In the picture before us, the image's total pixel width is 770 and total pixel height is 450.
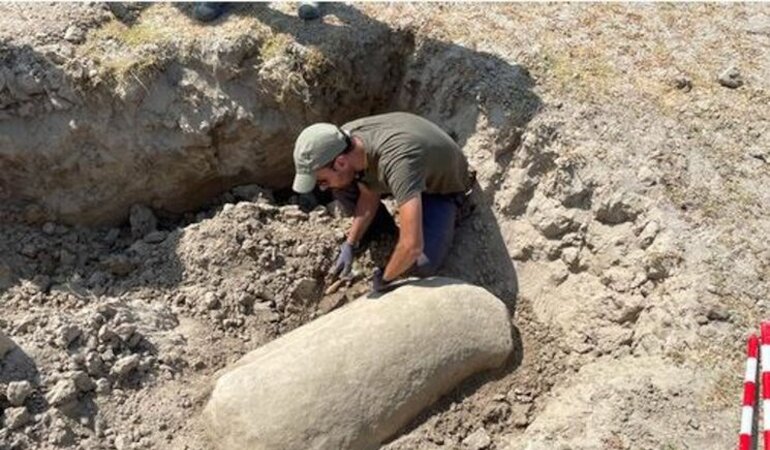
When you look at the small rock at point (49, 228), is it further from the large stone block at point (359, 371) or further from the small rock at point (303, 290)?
the large stone block at point (359, 371)

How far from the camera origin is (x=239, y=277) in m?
5.46

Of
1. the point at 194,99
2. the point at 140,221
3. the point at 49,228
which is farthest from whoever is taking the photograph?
the point at 140,221

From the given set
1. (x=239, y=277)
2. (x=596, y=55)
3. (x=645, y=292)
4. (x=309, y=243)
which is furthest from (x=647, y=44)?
(x=239, y=277)

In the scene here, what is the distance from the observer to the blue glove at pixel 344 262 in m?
5.38

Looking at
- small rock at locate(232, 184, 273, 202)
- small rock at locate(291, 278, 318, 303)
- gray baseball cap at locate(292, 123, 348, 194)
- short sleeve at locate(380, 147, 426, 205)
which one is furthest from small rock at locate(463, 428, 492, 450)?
small rock at locate(232, 184, 273, 202)

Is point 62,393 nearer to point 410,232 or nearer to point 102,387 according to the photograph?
point 102,387

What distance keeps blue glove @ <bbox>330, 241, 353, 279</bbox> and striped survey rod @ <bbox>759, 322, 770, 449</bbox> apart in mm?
2471

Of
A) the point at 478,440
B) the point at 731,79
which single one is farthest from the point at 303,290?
the point at 731,79

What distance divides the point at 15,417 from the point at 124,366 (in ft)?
2.04

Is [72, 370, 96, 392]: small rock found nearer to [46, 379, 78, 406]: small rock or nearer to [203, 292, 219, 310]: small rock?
[46, 379, 78, 406]: small rock

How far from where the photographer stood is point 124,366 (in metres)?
4.77

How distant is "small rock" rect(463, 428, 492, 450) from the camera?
446cm

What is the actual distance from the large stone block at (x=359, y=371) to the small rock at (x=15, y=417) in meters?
0.98

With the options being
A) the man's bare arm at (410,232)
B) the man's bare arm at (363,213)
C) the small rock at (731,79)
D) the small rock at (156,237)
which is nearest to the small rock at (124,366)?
the small rock at (156,237)
